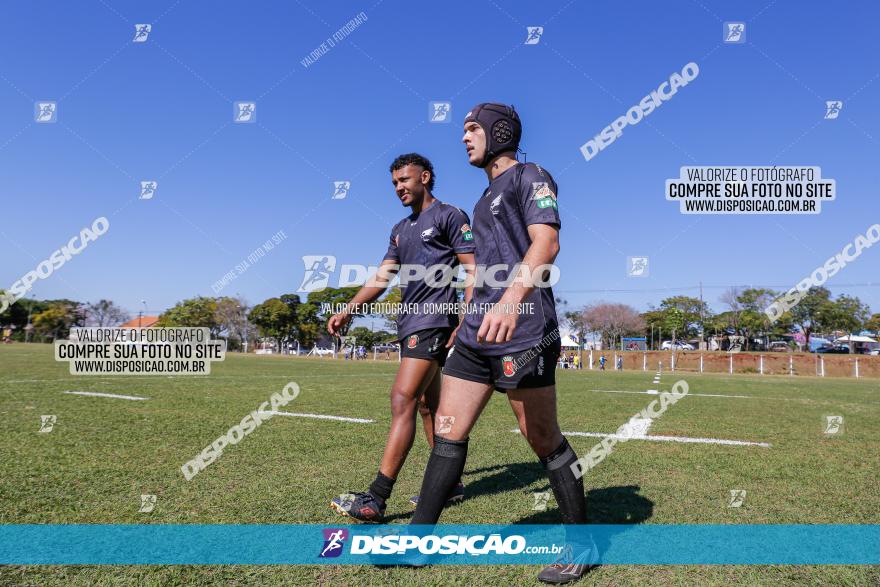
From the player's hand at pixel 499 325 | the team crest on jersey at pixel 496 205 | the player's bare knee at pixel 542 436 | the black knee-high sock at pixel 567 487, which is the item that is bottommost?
the black knee-high sock at pixel 567 487

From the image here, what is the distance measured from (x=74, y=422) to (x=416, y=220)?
5.30m

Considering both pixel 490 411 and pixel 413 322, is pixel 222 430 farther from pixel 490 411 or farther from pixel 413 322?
pixel 490 411

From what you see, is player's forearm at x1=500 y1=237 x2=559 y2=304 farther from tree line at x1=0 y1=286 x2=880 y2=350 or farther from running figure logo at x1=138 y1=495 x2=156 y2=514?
tree line at x1=0 y1=286 x2=880 y2=350

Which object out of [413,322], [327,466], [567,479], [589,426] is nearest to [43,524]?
[327,466]

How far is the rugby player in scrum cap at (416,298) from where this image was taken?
348 centimetres

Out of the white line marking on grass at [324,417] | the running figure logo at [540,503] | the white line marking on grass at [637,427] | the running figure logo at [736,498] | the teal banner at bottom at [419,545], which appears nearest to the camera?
the teal banner at bottom at [419,545]

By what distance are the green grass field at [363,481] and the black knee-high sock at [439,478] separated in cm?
26

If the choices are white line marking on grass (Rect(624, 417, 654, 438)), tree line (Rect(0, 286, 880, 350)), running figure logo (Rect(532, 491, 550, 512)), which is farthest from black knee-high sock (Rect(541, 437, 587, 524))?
tree line (Rect(0, 286, 880, 350))

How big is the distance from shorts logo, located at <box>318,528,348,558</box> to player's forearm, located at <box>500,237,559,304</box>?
1540 mm

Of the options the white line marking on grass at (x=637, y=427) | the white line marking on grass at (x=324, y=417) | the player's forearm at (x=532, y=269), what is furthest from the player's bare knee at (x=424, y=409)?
the white line marking on grass at (x=637, y=427)

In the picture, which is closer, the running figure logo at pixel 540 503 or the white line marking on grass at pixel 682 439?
the running figure logo at pixel 540 503

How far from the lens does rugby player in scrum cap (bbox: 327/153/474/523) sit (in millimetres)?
3477

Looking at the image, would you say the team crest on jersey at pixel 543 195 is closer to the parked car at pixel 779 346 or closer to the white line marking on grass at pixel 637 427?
the white line marking on grass at pixel 637 427

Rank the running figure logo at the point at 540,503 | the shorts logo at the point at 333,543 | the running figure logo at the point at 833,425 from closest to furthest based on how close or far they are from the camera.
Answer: the shorts logo at the point at 333,543, the running figure logo at the point at 540,503, the running figure logo at the point at 833,425
